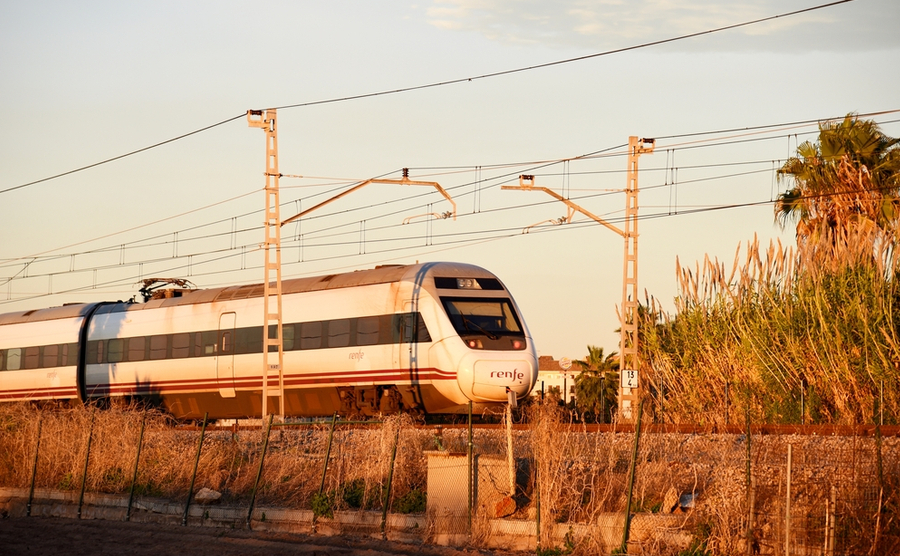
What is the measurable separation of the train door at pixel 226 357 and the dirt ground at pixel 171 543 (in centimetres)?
1085

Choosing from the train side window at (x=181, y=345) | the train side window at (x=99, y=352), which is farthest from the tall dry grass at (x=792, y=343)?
the train side window at (x=99, y=352)

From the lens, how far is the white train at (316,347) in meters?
24.8

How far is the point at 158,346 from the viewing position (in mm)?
32688

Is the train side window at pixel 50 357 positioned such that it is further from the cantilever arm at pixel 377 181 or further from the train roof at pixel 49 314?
the cantilever arm at pixel 377 181

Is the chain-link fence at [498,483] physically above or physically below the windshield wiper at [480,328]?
below

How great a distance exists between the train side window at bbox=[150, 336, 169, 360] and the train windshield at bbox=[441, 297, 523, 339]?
37.3 ft

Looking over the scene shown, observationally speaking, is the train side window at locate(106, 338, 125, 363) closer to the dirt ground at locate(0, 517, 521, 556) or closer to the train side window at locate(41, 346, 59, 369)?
the train side window at locate(41, 346, 59, 369)

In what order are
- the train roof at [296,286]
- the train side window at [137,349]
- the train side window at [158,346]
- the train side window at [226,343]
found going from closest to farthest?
the train roof at [296,286] → the train side window at [226,343] → the train side window at [158,346] → the train side window at [137,349]

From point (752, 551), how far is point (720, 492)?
0.76 meters

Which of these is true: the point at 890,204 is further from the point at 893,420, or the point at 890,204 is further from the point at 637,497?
the point at 637,497

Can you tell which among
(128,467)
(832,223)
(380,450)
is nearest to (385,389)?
(128,467)

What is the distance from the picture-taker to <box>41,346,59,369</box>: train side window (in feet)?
119

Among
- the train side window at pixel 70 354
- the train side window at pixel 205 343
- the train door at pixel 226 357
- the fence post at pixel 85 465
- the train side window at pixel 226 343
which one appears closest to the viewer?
the fence post at pixel 85 465

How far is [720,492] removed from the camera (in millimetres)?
12508
